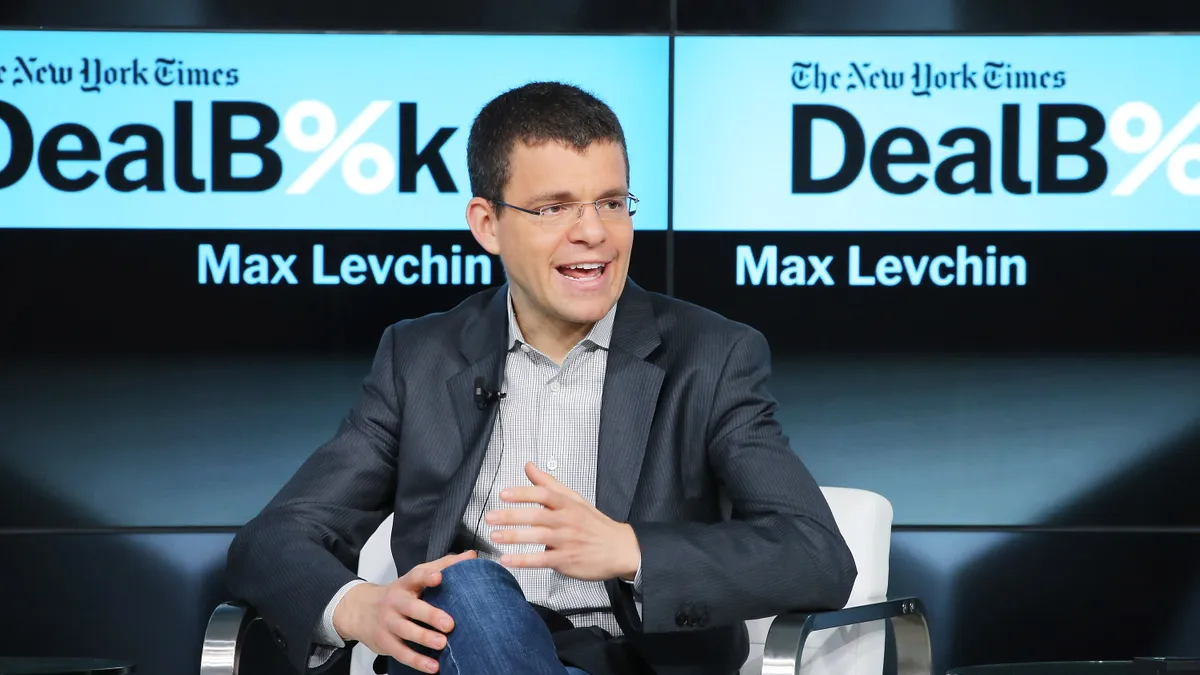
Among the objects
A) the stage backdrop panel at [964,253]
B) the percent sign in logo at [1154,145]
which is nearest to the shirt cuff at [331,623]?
the stage backdrop panel at [964,253]

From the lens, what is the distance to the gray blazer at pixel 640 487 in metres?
2.01

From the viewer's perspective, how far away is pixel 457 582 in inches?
72.8

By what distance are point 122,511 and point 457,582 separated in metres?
2.22

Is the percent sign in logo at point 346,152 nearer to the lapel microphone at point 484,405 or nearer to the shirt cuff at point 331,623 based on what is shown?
the lapel microphone at point 484,405

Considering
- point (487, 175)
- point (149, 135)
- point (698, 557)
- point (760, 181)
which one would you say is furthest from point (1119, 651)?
point (149, 135)

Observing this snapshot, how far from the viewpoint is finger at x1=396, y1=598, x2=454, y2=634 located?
1.80 meters

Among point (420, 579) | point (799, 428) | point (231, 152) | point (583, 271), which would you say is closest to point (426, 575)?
point (420, 579)

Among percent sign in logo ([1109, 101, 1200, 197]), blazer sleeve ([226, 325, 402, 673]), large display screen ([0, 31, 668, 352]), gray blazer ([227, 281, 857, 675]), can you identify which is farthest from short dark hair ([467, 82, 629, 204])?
percent sign in logo ([1109, 101, 1200, 197])

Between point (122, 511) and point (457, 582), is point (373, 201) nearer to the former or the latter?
point (122, 511)

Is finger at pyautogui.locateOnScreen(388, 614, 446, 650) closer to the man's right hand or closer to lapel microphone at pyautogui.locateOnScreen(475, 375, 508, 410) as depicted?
the man's right hand

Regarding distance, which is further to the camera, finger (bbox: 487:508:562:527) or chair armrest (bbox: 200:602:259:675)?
chair armrest (bbox: 200:602:259:675)

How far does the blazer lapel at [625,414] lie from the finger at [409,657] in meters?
0.45

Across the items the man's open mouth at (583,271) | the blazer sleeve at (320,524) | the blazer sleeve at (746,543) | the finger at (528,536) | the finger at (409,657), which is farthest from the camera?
the man's open mouth at (583,271)

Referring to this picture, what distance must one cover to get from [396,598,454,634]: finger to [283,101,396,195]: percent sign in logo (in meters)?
2.03
